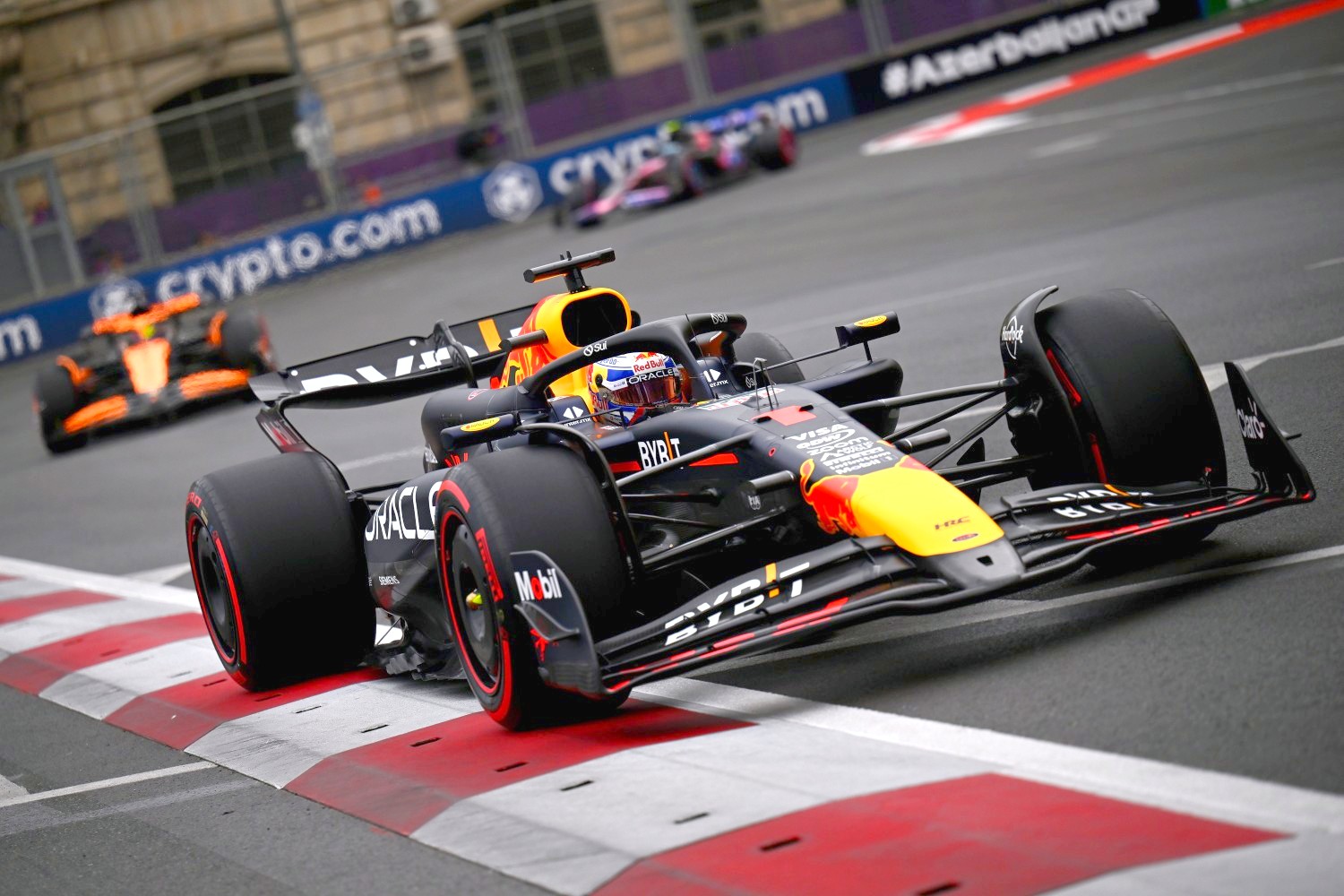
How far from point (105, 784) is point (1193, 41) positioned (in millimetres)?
25330

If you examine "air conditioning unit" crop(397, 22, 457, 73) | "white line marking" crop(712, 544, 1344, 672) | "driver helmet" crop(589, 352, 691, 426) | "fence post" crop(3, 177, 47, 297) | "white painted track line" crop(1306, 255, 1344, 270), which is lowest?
"white line marking" crop(712, 544, 1344, 672)

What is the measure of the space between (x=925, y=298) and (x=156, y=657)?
750 centimetres

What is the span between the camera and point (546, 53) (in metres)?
33.1

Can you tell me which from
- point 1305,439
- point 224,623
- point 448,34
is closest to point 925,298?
point 1305,439

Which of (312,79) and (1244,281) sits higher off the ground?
(312,79)

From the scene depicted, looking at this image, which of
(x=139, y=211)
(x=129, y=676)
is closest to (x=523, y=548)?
(x=129, y=676)

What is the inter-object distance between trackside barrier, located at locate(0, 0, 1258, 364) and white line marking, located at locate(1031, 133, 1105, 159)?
9.16 metres

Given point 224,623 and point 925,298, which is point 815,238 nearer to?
point 925,298

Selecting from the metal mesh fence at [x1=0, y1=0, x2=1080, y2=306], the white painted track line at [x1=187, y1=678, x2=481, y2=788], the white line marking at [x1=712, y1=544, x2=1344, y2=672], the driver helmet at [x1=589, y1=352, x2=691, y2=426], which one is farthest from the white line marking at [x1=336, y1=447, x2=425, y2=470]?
the metal mesh fence at [x1=0, y1=0, x2=1080, y2=306]

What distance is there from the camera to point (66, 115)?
1531 inches

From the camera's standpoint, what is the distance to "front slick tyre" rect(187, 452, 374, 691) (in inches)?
271

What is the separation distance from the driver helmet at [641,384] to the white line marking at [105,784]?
192 centimetres

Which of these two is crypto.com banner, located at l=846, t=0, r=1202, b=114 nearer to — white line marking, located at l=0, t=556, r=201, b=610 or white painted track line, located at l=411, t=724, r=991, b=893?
white line marking, located at l=0, t=556, r=201, b=610

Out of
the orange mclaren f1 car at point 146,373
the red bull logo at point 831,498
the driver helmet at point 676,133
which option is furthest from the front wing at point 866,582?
the driver helmet at point 676,133
